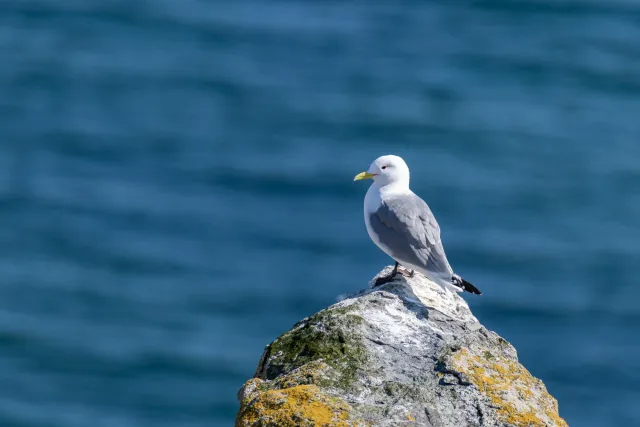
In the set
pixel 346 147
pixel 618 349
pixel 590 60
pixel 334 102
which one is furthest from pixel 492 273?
pixel 590 60

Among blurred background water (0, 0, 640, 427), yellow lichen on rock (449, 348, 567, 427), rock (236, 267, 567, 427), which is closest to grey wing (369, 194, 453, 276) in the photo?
rock (236, 267, 567, 427)

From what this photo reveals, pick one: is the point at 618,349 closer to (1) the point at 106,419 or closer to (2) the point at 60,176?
(1) the point at 106,419

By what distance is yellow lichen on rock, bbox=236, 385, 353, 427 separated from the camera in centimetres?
478

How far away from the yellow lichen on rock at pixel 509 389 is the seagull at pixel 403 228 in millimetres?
1485

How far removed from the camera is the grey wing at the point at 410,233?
285 inches

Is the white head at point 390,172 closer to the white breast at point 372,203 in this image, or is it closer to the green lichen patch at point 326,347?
the white breast at point 372,203

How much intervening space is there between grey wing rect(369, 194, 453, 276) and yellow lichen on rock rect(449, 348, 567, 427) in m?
1.69

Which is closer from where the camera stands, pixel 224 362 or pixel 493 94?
pixel 224 362

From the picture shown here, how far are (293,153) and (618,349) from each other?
16.1 feet

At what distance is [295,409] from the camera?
15.9 feet

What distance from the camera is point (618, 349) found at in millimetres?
13766

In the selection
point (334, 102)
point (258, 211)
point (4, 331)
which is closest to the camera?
point (4, 331)

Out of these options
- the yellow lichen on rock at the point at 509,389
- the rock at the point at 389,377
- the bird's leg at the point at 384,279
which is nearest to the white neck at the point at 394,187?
the bird's leg at the point at 384,279

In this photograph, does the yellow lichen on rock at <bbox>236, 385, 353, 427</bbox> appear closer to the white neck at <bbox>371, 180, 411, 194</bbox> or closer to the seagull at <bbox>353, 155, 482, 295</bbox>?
the seagull at <bbox>353, 155, 482, 295</bbox>
